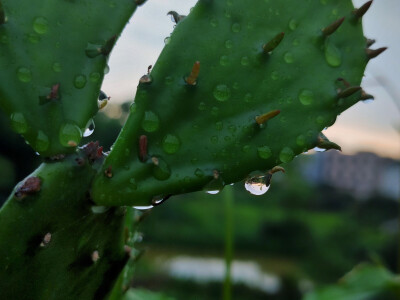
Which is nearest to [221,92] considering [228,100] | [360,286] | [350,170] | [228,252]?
[228,100]

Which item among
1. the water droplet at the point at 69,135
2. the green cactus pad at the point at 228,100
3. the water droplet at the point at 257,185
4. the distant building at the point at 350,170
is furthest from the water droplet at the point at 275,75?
the distant building at the point at 350,170

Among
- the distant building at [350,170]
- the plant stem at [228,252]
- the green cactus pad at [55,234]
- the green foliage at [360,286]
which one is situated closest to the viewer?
the green cactus pad at [55,234]

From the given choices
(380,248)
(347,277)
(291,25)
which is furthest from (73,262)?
(380,248)

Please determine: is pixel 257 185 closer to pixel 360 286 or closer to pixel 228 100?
pixel 228 100

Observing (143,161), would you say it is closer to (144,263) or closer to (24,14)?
(24,14)

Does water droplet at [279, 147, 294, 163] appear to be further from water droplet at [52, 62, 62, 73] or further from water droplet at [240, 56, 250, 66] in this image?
water droplet at [52, 62, 62, 73]

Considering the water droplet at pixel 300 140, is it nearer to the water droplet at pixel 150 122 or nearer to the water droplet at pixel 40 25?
the water droplet at pixel 150 122

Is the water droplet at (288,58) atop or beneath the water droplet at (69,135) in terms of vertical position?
atop
